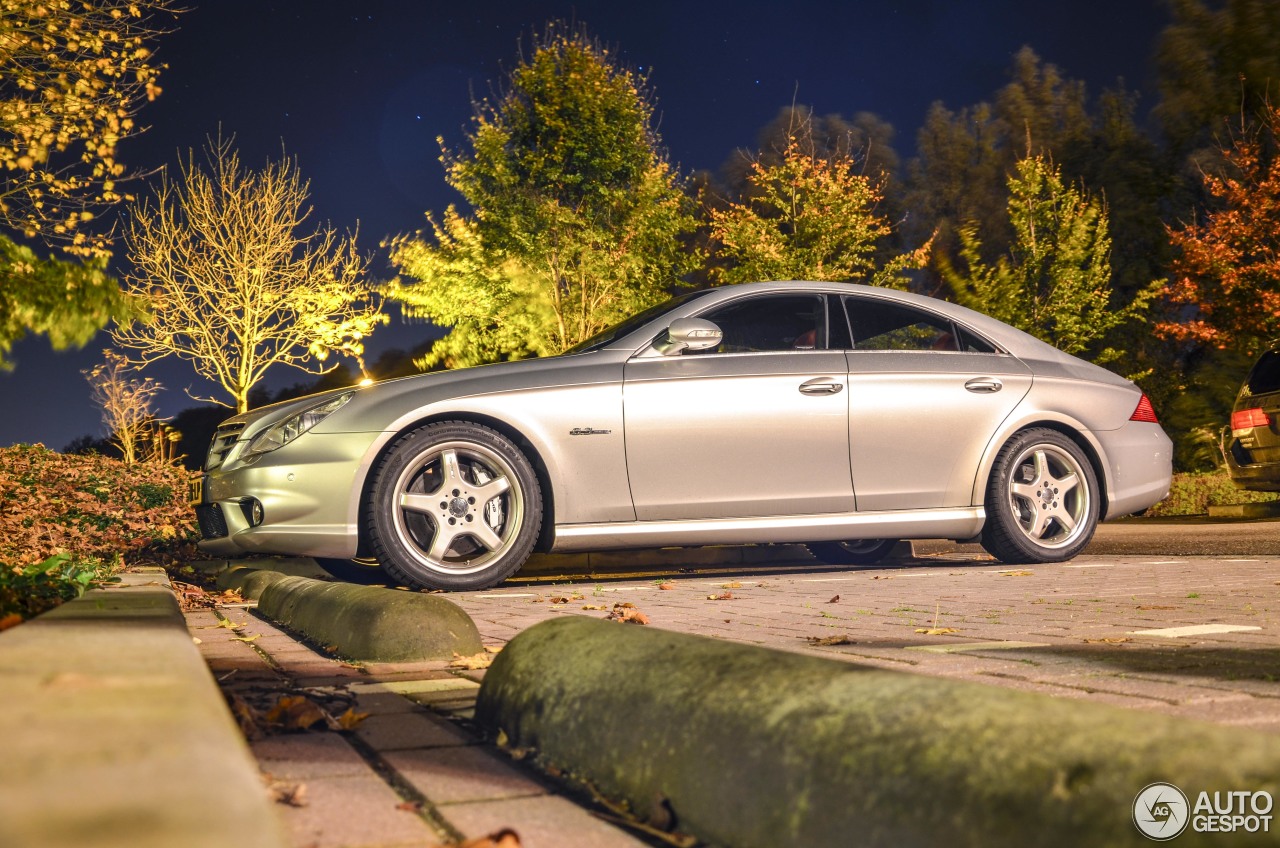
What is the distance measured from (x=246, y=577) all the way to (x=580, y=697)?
14.7 ft

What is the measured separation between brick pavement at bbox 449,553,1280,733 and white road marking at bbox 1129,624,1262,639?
1 cm

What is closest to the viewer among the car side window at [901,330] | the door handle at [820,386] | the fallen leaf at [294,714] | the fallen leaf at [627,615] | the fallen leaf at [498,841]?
the fallen leaf at [498,841]

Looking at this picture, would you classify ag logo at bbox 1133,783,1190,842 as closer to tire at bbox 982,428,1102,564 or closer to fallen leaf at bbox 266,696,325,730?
fallen leaf at bbox 266,696,325,730

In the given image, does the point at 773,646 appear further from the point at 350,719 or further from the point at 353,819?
the point at 353,819

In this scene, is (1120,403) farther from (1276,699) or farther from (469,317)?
(469,317)

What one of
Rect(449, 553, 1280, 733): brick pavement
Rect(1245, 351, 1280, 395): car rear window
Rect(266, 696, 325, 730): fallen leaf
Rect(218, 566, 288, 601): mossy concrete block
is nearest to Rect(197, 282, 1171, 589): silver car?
Rect(218, 566, 288, 601): mossy concrete block

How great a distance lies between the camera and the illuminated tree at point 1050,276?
76.3 ft

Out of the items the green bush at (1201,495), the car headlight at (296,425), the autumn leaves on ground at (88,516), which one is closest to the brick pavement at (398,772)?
the autumn leaves on ground at (88,516)

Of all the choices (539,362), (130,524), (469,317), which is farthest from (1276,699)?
(469,317)

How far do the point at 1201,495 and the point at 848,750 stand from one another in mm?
17074

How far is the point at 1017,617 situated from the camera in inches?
177

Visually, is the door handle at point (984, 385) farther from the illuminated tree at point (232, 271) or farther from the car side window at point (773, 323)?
the illuminated tree at point (232, 271)

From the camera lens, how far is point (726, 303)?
6.74 metres

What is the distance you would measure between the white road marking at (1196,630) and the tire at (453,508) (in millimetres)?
3173
